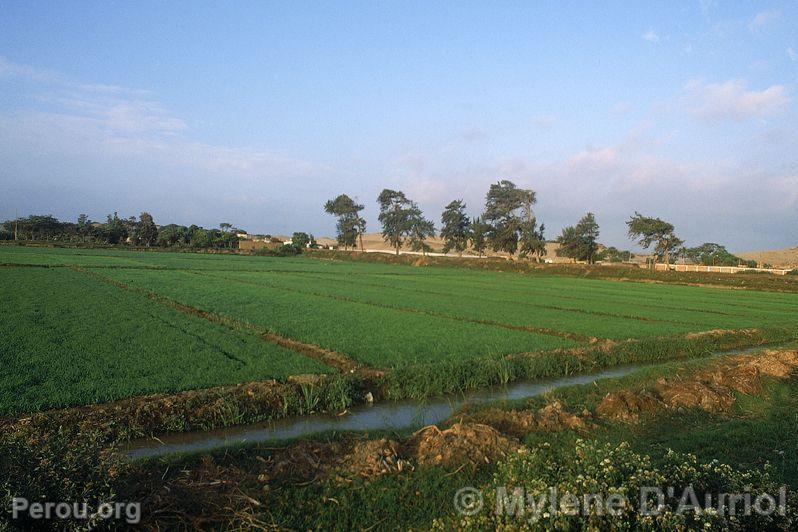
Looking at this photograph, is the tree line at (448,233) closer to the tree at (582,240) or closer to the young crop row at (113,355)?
the tree at (582,240)

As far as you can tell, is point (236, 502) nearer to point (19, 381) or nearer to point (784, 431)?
point (19, 381)

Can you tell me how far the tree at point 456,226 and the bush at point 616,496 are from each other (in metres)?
74.9

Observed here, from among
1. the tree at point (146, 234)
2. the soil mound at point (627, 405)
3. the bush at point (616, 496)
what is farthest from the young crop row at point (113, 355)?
the tree at point (146, 234)

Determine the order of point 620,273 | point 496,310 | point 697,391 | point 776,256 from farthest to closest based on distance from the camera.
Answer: point 776,256
point 620,273
point 496,310
point 697,391

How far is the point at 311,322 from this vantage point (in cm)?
1619

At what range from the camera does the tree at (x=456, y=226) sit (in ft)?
261

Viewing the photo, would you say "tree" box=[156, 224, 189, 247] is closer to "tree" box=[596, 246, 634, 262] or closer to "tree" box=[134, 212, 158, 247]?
"tree" box=[134, 212, 158, 247]

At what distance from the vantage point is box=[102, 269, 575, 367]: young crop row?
12.3m

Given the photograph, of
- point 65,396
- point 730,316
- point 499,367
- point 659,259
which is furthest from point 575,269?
point 65,396

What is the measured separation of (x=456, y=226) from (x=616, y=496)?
76755mm

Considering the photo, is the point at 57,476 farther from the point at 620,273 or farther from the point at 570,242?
the point at 570,242

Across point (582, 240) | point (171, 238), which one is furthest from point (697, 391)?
point (171, 238)

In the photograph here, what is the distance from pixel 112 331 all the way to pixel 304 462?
32.6ft

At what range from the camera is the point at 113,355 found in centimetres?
1057
